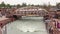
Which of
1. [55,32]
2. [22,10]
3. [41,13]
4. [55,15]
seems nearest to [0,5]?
[22,10]

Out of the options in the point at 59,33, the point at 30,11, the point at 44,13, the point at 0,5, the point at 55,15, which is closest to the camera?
the point at 59,33

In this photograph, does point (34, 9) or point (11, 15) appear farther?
point (34, 9)

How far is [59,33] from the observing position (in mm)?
Answer: 8945

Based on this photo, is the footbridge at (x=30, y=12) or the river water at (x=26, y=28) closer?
the river water at (x=26, y=28)

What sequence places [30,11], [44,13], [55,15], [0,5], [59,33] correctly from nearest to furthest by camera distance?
1. [59,33]
2. [55,15]
3. [44,13]
4. [30,11]
5. [0,5]

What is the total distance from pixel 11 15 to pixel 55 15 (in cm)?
576

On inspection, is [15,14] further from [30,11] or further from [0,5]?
[0,5]

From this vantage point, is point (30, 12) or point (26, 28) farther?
point (30, 12)

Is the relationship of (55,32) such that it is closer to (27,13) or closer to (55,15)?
(55,15)

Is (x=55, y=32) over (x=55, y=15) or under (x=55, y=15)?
over

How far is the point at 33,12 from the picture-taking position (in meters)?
29.2

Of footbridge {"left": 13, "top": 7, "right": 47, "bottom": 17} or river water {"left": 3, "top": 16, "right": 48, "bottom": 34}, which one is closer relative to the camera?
river water {"left": 3, "top": 16, "right": 48, "bottom": 34}

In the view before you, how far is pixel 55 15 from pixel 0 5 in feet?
60.9

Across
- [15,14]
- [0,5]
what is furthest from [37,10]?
[0,5]
